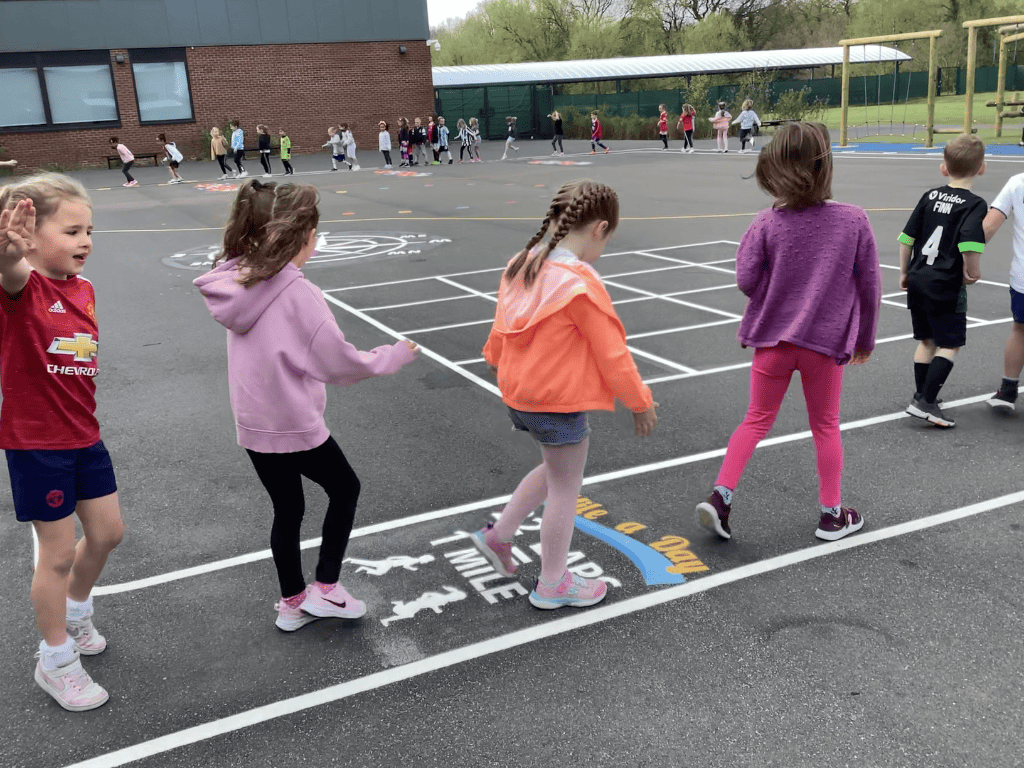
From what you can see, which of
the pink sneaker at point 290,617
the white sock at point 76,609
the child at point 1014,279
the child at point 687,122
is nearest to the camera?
the white sock at point 76,609

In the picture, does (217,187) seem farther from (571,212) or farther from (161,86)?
(571,212)

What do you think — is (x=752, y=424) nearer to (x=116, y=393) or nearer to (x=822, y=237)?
(x=822, y=237)

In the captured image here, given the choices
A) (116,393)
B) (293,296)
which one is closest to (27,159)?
(116,393)

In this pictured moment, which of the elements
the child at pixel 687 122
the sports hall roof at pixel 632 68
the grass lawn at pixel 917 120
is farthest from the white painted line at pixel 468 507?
the sports hall roof at pixel 632 68

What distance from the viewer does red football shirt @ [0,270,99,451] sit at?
311 cm

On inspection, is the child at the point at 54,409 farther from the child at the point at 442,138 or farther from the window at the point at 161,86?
the window at the point at 161,86

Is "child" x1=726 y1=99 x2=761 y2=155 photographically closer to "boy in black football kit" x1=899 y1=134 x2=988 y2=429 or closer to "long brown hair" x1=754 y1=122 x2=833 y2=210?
"boy in black football kit" x1=899 y1=134 x2=988 y2=429

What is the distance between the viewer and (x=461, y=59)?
250ft

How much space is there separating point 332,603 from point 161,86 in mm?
37421

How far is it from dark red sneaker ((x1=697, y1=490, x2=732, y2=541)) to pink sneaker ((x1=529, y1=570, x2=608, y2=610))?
0.71 meters

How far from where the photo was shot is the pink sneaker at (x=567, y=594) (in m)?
3.88

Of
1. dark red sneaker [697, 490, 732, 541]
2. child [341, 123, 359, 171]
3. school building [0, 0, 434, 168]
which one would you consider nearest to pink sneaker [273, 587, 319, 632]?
dark red sneaker [697, 490, 732, 541]

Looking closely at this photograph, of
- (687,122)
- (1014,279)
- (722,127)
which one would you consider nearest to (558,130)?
(687,122)

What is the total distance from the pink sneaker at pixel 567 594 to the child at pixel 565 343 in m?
0.36
